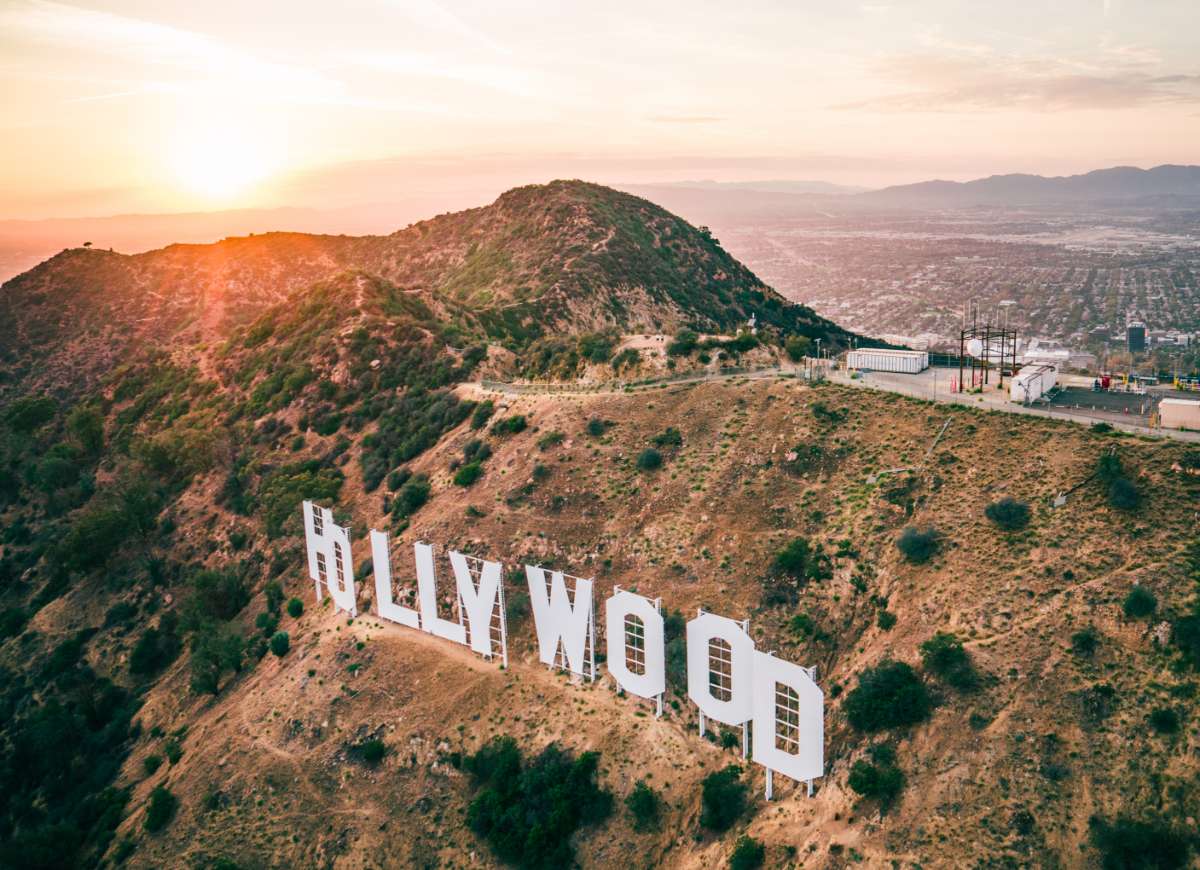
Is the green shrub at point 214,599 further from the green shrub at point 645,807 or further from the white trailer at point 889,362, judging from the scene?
the white trailer at point 889,362

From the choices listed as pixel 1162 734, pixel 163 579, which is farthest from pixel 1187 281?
pixel 163 579

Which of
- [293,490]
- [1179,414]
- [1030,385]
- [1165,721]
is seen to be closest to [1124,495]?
[1179,414]

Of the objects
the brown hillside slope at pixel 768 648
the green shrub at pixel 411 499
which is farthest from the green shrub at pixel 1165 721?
the green shrub at pixel 411 499

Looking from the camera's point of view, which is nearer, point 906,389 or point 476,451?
point 906,389

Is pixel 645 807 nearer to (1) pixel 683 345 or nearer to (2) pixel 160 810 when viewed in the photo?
(2) pixel 160 810

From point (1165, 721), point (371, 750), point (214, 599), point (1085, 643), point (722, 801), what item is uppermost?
point (1085, 643)

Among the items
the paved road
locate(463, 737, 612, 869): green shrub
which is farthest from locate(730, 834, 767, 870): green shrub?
the paved road

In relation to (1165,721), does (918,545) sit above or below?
above
